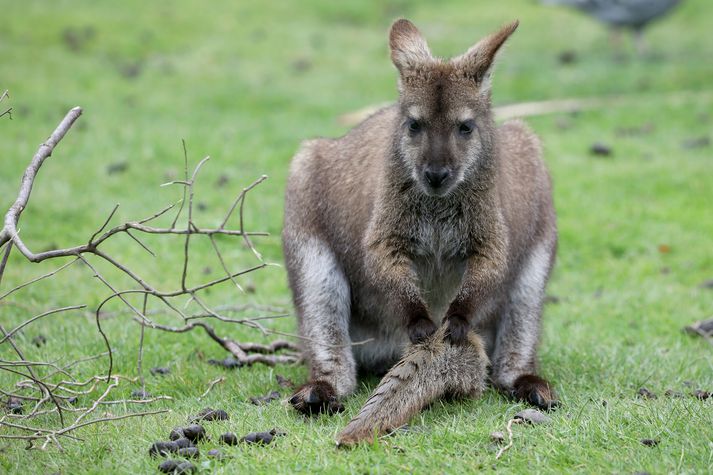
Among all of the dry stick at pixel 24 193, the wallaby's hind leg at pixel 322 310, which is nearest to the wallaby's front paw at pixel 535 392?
the wallaby's hind leg at pixel 322 310

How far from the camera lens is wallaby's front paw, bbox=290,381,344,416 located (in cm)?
425

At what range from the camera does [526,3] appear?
2017cm

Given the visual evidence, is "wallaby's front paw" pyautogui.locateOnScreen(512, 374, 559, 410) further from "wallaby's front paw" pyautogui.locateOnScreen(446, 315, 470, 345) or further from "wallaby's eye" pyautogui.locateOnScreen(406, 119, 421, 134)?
"wallaby's eye" pyautogui.locateOnScreen(406, 119, 421, 134)

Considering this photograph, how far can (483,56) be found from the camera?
4426mm

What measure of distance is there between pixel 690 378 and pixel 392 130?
204 cm

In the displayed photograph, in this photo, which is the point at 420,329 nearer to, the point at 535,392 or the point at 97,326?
the point at 535,392

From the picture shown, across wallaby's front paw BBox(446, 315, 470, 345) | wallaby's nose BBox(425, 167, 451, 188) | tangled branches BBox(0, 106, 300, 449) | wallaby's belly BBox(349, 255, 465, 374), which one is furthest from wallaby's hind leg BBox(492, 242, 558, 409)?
tangled branches BBox(0, 106, 300, 449)

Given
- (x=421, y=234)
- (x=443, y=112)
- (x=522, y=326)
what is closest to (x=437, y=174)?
(x=443, y=112)

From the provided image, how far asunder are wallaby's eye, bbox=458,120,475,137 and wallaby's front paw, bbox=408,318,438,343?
2.85 feet

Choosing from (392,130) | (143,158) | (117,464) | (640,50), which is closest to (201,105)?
(143,158)

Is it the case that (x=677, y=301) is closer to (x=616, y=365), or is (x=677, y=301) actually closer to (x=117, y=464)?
(x=616, y=365)

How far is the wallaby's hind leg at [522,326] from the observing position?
4.79 meters

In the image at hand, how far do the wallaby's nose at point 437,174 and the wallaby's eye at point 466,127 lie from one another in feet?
Result: 0.98

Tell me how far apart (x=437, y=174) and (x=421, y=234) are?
45 cm
